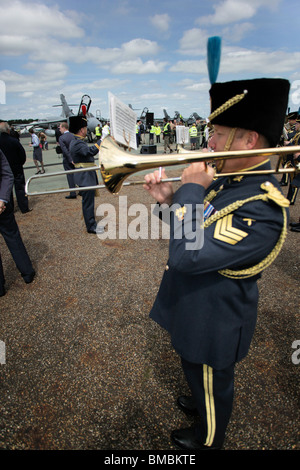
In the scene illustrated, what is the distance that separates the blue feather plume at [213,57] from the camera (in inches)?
50.3

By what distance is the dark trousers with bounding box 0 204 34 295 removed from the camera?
3.66 m

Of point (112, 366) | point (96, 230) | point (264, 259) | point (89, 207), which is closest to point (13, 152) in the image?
point (89, 207)

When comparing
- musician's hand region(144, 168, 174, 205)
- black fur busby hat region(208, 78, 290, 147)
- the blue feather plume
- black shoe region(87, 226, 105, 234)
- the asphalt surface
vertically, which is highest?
the blue feather plume

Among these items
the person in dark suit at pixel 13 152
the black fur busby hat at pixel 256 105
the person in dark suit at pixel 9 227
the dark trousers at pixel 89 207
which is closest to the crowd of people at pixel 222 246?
the black fur busby hat at pixel 256 105

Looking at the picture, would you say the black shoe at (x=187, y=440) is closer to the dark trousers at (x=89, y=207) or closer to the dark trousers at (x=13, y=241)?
the dark trousers at (x=13, y=241)

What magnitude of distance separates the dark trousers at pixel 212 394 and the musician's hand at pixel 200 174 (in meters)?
1.09

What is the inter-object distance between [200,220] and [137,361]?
6.73 ft

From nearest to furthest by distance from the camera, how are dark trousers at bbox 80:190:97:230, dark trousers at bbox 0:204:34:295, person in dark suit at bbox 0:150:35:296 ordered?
1. person in dark suit at bbox 0:150:35:296
2. dark trousers at bbox 0:204:34:295
3. dark trousers at bbox 80:190:97:230

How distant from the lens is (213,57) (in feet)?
4.24

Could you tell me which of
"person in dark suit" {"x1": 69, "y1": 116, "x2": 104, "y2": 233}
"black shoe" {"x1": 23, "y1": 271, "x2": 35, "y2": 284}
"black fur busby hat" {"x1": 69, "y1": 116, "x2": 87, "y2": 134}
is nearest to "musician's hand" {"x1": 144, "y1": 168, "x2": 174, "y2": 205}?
"black shoe" {"x1": 23, "y1": 271, "x2": 35, "y2": 284}

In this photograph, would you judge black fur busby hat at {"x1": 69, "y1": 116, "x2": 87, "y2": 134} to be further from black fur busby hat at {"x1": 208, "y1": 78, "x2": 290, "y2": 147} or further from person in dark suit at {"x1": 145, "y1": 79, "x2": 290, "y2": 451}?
black fur busby hat at {"x1": 208, "y1": 78, "x2": 290, "y2": 147}

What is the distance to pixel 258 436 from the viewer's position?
79.0 inches

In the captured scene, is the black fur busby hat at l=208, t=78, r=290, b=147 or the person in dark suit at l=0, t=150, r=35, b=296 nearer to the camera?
the black fur busby hat at l=208, t=78, r=290, b=147
